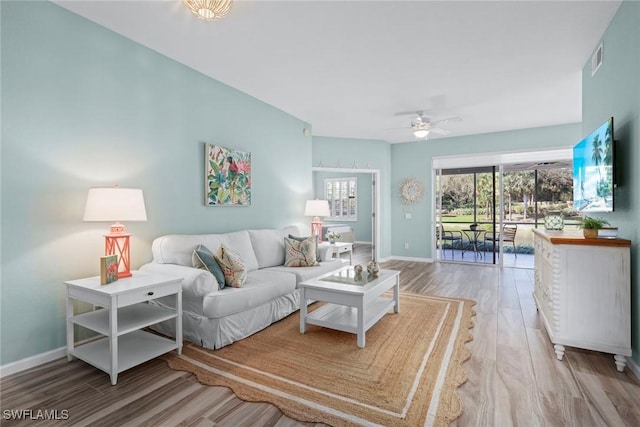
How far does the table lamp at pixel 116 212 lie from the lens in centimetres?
239

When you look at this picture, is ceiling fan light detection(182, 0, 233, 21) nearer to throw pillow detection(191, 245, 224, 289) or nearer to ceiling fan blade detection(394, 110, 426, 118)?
throw pillow detection(191, 245, 224, 289)

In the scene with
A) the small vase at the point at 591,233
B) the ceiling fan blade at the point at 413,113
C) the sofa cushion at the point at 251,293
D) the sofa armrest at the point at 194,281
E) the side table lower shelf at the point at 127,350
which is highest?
the ceiling fan blade at the point at 413,113

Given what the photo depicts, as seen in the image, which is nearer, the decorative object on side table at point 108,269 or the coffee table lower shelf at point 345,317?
the decorative object on side table at point 108,269

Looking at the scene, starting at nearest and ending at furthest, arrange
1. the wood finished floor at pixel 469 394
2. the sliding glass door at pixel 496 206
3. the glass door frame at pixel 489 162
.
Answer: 1. the wood finished floor at pixel 469 394
2. the glass door frame at pixel 489 162
3. the sliding glass door at pixel 496 206

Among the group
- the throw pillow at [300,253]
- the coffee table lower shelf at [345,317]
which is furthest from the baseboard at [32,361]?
the throw pillow at [300,253]

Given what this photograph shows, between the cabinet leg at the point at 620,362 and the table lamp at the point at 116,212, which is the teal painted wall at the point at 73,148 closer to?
the table lamp at the point at 116,212

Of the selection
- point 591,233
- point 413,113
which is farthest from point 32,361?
point 413,113

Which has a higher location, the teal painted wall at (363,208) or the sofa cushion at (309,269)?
the teal painted wall at (363,208)

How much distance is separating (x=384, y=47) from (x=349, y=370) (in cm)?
287

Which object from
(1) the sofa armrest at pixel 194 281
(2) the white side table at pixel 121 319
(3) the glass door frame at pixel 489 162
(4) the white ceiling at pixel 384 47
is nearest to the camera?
(2) the white side table at pixel 121 319

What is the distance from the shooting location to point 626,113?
2441 mm

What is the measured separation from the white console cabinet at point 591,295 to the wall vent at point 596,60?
1776 mm

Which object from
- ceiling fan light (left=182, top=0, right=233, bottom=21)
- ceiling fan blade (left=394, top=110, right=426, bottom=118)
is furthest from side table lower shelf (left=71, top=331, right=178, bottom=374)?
ceiling fan blade (left=394, top=110, right=426, bottom=118)

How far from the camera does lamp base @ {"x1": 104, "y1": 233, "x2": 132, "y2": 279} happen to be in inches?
101
